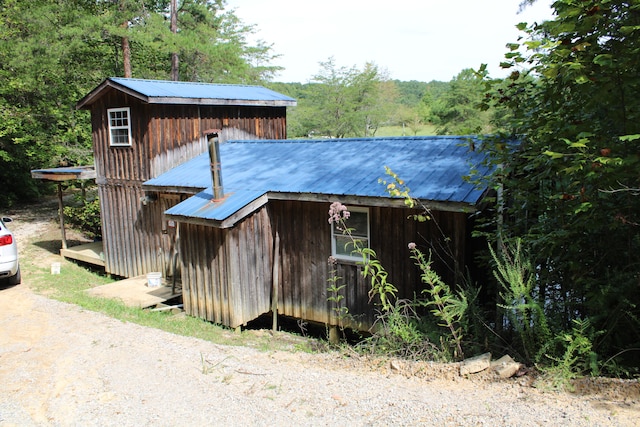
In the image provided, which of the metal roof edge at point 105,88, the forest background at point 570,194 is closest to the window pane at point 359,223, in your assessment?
the forest background at point 570,194

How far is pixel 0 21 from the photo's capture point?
18141 mm

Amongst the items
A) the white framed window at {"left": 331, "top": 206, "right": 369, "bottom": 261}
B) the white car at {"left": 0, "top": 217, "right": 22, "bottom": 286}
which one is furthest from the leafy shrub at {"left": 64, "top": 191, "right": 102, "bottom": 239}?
the white framed window at {"left": 331, "top": 206, "right": 369, "bottom": 261}

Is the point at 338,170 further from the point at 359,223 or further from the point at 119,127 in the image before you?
the point at 119,127

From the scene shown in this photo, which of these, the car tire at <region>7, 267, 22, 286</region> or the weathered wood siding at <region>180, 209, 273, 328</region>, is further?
the car tire at <region>7, 267, 22, 286</region>

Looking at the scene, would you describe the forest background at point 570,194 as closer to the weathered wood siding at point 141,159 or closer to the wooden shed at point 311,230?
the wooden shed at point 311,230

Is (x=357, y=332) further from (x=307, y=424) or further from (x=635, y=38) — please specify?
(x=635, y=38)

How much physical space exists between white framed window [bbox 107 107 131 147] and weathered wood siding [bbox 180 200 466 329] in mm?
4641

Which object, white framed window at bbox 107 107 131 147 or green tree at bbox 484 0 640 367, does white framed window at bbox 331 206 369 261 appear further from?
white framed window at bbox 107 107 131 147

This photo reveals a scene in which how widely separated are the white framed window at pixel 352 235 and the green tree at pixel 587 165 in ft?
10.1

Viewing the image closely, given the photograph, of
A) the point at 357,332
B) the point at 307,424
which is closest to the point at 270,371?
the point at 307,424

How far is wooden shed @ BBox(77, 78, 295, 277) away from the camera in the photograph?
12562mm

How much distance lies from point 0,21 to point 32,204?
9762mm

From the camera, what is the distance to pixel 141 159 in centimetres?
1283

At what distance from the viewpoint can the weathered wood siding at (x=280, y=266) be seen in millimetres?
8805
